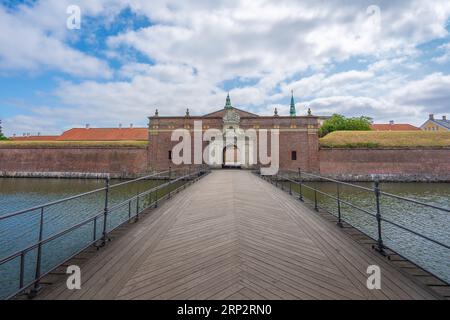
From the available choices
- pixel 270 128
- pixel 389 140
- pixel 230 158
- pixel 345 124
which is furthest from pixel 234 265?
pixel 230 158

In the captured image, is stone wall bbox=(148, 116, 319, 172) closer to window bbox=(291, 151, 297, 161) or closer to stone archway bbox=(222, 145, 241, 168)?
window bbox=(291, 151, 297, 161)

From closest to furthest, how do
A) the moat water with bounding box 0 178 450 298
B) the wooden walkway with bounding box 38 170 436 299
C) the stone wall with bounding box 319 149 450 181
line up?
the wooden walkway with bounding box 38 170 436 299 → the moat water with bounding box 0 178 450 298 → the stone wall with bounding box 319 149 450 181

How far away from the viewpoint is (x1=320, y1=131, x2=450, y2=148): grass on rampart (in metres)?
25.7

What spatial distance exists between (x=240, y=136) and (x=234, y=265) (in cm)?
2519

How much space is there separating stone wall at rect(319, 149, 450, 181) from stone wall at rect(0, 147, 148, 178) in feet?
72.7

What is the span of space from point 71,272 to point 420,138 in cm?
3385

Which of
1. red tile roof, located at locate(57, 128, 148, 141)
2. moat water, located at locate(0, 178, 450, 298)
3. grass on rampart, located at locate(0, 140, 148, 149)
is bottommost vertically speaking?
moat water, located at locate(0, 178, 450, 298)

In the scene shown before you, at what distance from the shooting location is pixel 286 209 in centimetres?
643

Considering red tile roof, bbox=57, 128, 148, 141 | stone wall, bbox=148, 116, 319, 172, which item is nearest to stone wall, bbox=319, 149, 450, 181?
stone wall, bbox=148, 116, 319, 172

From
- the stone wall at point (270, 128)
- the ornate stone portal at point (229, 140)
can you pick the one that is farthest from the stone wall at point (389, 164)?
the ornate stone portal at point (229, 140)

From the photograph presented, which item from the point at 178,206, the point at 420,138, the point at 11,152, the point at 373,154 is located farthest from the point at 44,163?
the point at 420,138

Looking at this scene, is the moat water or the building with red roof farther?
the building with red roof
